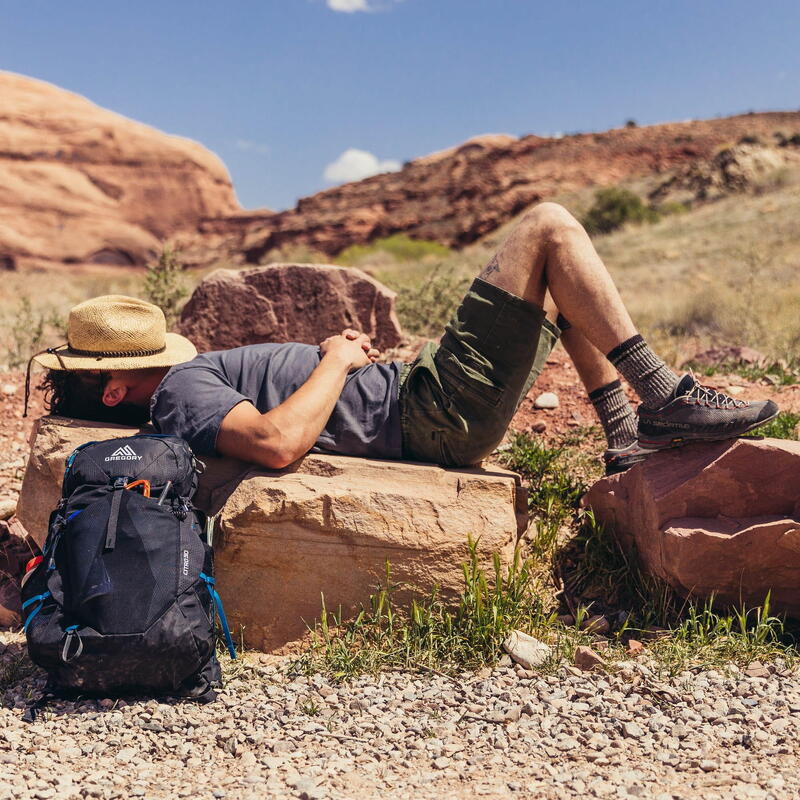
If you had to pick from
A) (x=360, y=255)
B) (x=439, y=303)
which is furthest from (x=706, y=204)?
(x=439, y=303)

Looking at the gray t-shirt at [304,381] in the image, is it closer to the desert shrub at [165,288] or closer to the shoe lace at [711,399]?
the shoe lace at [711,399]

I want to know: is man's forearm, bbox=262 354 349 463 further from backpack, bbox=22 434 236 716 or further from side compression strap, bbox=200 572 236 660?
side compression strap, bbox=200 572 236 660

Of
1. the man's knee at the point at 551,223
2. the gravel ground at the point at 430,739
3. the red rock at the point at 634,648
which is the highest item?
the man's knee at the point at 551,223

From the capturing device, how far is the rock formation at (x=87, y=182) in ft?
123

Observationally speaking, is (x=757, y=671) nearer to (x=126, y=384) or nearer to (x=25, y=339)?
(x=126, y=384)

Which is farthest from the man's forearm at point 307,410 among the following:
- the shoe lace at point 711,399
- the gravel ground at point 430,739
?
the shoe lace at point 711,399

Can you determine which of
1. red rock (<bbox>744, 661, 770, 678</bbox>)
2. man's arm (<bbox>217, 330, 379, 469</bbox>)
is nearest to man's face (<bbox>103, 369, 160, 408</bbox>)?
man's arm (<bbox>217, 330, 379, 469</bbox>)

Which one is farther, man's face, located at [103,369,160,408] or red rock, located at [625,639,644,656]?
man's face, located at [103,369,160,408]

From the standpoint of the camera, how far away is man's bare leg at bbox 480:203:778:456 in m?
2.95

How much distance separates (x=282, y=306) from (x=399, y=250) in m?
23.5

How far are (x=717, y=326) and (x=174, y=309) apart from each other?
586 centimetres

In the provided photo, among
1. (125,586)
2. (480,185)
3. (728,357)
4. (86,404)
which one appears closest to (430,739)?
A: (125,586)

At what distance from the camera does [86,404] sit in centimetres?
343

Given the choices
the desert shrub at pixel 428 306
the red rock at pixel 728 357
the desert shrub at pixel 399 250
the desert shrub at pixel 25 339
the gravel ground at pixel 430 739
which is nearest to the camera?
the gravel ground at pixel 430 739
